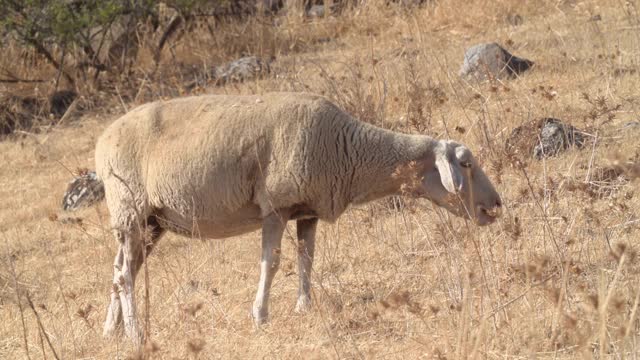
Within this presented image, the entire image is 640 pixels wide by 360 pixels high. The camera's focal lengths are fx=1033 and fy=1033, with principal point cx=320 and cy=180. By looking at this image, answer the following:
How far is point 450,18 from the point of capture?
13453 mm

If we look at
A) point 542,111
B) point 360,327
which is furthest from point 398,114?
point 360,327

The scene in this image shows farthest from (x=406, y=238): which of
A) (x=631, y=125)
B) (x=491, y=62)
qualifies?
(x=491, y=62)

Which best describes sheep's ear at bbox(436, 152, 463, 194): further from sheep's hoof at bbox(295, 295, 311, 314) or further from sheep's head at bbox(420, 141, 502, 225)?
sheep's hoof at bbox(295, 295, 311, 314)

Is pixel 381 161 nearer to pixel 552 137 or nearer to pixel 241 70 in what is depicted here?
pixel 552 137

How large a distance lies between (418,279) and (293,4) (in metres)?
9.79

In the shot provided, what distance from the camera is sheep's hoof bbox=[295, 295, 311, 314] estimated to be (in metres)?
5.71

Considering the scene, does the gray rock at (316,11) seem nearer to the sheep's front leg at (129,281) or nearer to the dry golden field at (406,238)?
the dry golden field at (406,238)

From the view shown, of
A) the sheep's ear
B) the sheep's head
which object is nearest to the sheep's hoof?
the sheep's head

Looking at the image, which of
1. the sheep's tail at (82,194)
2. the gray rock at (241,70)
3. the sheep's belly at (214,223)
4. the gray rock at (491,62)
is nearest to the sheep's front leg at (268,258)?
→ the sheep's belly at (214,223)

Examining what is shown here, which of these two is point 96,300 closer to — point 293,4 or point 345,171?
point 345,171

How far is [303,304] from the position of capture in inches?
227

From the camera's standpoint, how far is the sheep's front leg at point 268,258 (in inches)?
222

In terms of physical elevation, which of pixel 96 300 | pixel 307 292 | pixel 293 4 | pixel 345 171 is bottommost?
pixel 293 4

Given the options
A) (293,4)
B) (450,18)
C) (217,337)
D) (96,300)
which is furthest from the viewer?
(293,4)
